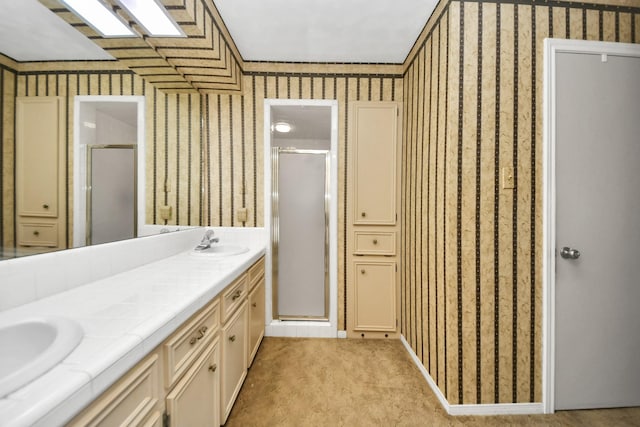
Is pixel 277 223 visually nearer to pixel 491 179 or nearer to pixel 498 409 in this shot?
pixel 491 179

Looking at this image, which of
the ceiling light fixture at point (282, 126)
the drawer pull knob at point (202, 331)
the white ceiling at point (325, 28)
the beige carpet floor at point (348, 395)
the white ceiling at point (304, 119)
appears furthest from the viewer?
the ceiling light fixture at point (282, 126)

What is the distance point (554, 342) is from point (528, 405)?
403 mm

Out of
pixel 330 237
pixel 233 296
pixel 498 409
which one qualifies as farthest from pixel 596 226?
pixel 233 296

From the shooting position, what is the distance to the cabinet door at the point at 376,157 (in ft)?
7.68

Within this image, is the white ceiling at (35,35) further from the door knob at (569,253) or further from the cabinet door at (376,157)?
the door knob at (569,253)

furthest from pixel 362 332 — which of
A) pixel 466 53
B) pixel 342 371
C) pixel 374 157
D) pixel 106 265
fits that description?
pixel 466 53

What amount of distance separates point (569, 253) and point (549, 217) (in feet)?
0.78

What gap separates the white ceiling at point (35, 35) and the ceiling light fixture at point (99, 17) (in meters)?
0.09

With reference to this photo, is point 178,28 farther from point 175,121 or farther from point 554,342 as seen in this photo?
point 554,342

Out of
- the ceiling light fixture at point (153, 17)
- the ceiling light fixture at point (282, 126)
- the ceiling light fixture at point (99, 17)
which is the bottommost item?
the ceiling light fixture at point (99, 17)

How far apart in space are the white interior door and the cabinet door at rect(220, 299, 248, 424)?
190 centimetres

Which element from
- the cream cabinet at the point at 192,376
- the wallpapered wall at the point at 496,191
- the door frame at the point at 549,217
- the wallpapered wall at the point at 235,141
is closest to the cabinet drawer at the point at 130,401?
the cream cabinet at the point at 192,376

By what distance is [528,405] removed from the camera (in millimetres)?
1509

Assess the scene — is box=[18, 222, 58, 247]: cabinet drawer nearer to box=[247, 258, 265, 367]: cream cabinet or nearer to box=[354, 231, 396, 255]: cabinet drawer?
box=[247, 258, 265, 367]: cream cabinet
